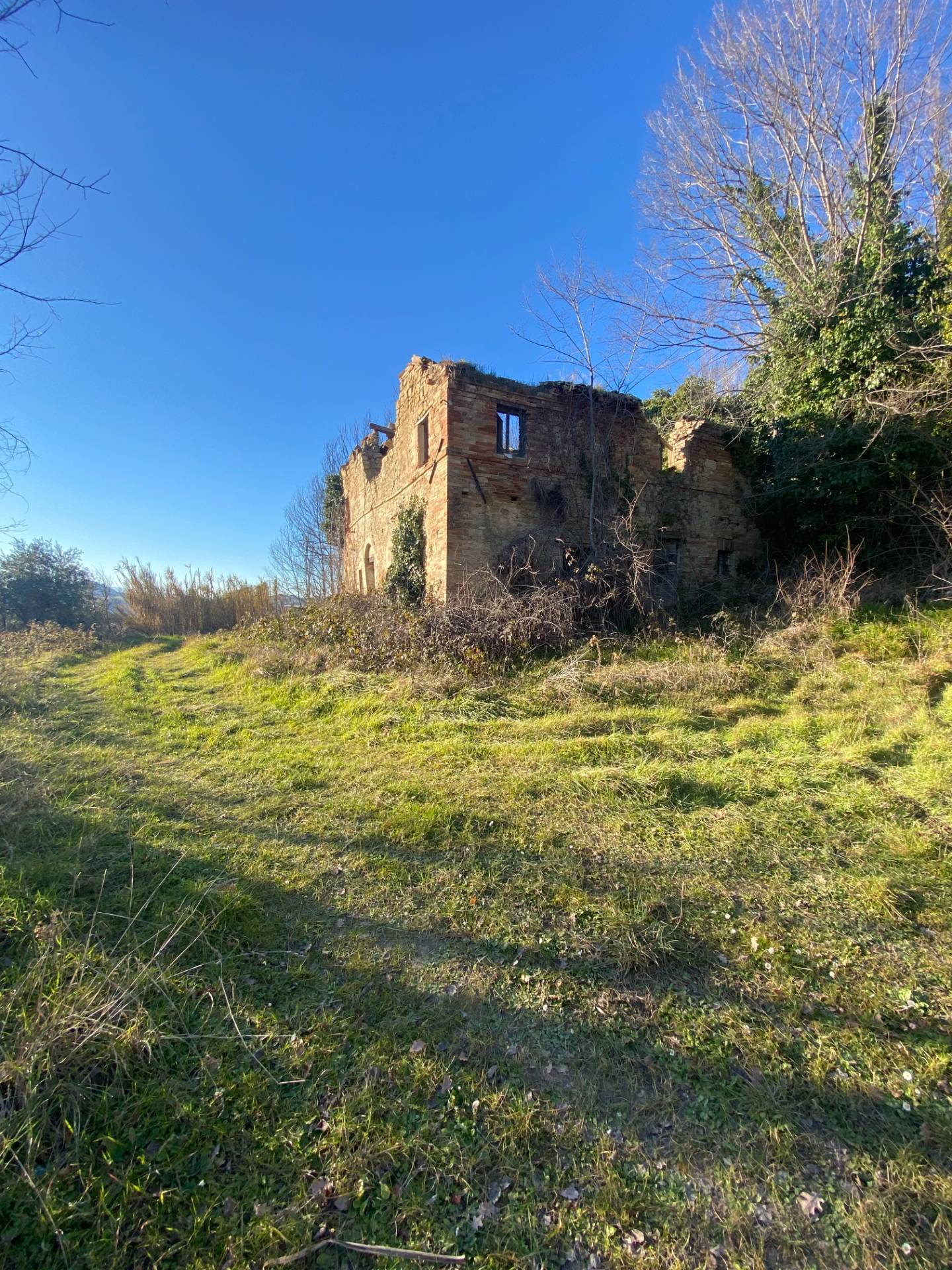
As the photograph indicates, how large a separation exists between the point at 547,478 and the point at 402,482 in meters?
3.72

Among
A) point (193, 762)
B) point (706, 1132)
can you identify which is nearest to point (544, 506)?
point (193, 762)

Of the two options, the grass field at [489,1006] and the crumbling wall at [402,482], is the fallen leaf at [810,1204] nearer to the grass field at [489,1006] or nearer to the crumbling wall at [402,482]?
the grass field at [489,1006]

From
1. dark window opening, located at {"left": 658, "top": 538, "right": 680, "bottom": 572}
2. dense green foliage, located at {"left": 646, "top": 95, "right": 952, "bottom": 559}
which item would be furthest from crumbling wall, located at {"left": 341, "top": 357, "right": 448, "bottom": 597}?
dense green foliage, located at {"left": 646, "top": 95, "right": 952, "bottom": 559}

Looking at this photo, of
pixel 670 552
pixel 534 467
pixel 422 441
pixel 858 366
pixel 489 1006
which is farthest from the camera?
pixel 670 552

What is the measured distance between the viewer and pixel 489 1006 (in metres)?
2.41

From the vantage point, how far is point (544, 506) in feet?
33.7

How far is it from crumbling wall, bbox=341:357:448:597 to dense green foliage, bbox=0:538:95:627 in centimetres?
1074

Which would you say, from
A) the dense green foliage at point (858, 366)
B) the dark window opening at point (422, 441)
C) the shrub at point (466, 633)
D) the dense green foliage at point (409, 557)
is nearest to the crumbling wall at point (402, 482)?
the dark window opening at point (422, 441)

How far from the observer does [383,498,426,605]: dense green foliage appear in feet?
35.3

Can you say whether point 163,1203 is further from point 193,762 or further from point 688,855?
point 193,762

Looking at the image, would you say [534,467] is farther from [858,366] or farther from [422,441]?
[858,366]

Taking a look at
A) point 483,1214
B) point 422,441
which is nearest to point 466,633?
point 422,441

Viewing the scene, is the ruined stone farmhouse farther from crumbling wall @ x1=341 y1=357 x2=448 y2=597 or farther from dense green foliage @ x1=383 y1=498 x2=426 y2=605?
dense green foliage @ x1=383 y1=498 x2=426 y2=605

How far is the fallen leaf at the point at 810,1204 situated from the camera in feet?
5.36
